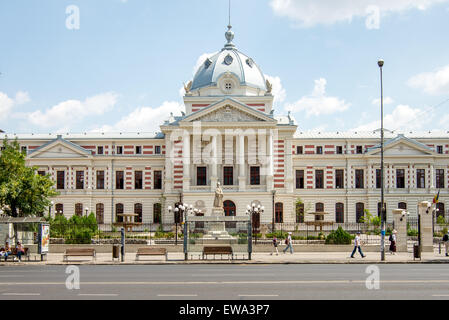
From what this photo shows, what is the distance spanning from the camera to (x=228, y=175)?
68.6 m

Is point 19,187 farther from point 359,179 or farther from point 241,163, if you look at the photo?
point 359,179

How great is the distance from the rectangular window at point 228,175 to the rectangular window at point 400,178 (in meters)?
22.9

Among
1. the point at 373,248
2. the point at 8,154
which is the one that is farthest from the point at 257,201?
the point at 8,154

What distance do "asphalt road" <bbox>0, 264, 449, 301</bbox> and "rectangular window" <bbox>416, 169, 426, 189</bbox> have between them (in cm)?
4655

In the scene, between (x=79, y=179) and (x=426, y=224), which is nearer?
(x=426, y=224)

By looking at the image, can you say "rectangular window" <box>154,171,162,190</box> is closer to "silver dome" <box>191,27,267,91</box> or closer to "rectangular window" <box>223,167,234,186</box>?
"rectangular window" <box>223,167,234,186</box>

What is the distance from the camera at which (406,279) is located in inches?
859

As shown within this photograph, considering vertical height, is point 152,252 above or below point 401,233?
below

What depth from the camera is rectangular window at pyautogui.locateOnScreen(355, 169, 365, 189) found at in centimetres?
7100

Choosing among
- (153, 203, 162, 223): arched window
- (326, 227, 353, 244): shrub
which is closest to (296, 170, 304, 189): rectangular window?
(153, 203, 162, 223): arched window

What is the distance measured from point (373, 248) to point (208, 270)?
18.4 metres

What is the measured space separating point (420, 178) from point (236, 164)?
25.7 m

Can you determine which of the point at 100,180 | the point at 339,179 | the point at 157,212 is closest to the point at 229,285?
the point at 157,212

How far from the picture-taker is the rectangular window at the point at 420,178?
6962 centimetres
